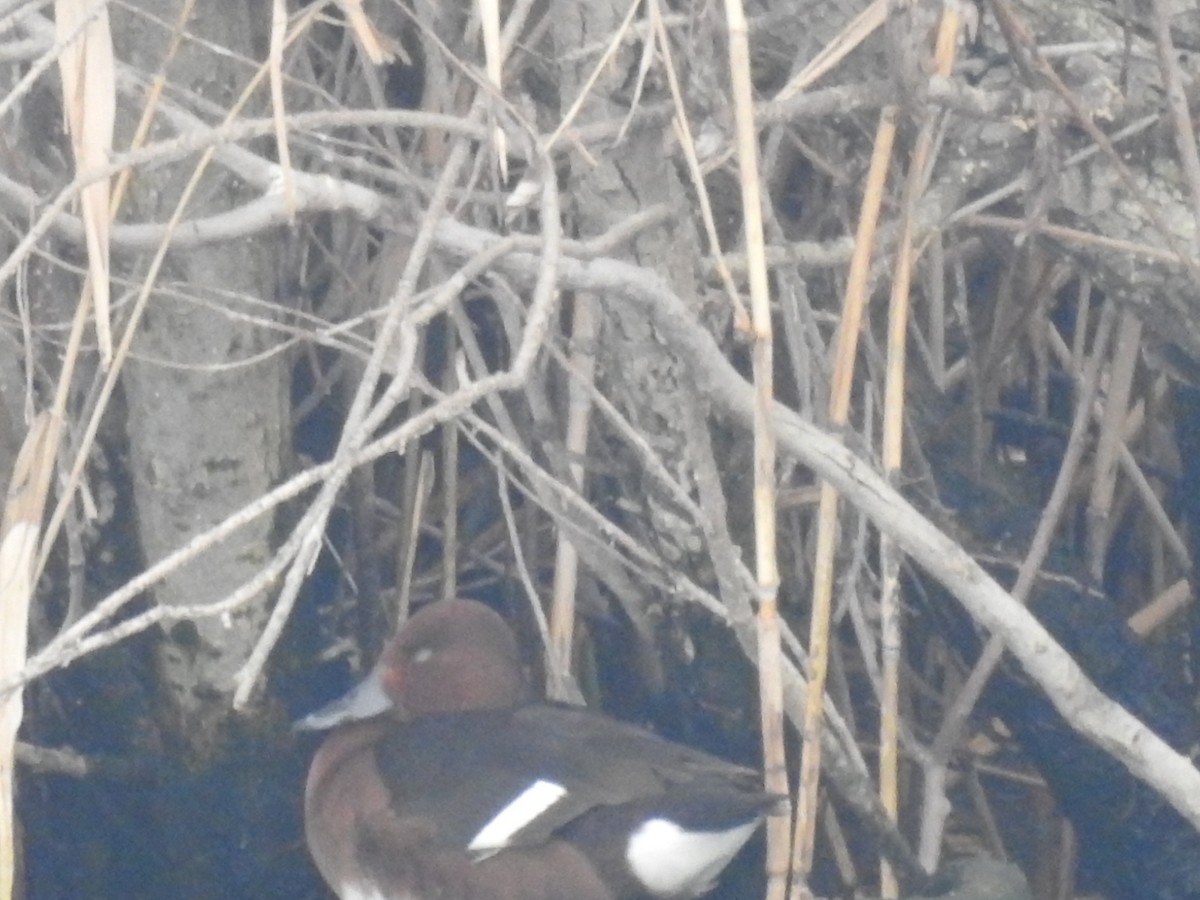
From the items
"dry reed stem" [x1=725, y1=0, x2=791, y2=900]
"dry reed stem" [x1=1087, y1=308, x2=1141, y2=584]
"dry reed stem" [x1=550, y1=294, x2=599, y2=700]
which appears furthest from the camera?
"dry reed stem" [x1=1087, y1=308, x2=1141, y2=584]

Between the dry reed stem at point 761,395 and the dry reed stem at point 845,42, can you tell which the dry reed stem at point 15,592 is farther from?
the dry reed stem at point 845,42

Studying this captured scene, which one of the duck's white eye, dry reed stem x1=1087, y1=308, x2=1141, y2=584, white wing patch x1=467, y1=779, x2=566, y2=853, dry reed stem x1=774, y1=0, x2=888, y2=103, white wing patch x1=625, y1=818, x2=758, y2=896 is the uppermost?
dry reed stem x1=774, y1=0, x2=888, y2=103

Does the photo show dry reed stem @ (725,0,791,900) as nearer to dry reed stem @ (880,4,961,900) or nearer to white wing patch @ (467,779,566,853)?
dry reed stem @ (880,4,961,900)

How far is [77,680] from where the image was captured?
7.98ft

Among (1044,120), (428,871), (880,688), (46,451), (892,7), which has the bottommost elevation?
(428,871)

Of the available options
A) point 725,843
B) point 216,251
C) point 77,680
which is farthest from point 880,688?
point 77,680

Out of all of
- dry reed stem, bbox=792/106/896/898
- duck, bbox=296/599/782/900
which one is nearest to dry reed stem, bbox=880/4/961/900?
dry reed stem, bbox=792/106/896/898

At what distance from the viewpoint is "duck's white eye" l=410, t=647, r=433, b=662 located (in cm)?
240

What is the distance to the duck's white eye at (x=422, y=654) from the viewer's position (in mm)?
2402

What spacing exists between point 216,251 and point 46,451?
0.71 meters

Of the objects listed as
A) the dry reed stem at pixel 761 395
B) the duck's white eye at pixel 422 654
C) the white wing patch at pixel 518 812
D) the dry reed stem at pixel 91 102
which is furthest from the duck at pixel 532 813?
the dry reed stem at pixel 91 102

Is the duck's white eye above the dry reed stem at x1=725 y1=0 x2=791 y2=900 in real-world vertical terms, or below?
below

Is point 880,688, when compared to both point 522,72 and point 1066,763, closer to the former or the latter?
point 1066,763

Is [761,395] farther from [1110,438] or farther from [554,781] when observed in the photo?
[1110,438]
